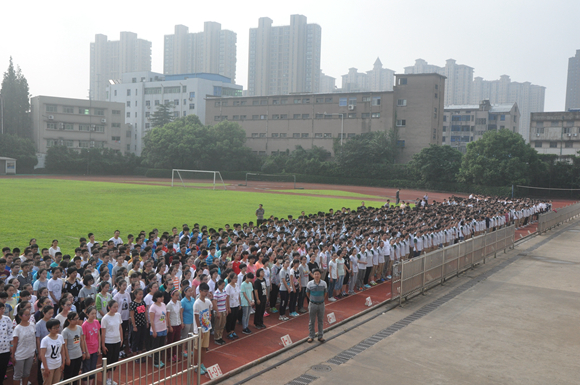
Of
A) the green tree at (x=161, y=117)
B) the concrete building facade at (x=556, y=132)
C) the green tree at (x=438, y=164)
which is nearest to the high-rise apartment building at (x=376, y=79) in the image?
the green tree at (x=161, y=117)

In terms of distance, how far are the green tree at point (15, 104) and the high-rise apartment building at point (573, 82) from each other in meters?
196

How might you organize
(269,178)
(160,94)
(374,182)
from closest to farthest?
(374,182)
(269,178)
(160,94)

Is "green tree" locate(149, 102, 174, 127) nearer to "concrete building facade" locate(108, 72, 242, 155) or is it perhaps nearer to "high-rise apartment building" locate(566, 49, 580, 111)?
"concrete building facade" locate(108, 72, 242, 155)

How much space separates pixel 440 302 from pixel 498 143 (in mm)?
43447

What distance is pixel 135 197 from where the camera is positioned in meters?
36.2

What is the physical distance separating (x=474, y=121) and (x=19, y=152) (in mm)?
82071

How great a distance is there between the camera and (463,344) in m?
10.2

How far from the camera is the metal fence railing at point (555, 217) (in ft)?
93.9

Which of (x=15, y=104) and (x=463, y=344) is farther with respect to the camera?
(x=15, y=104)

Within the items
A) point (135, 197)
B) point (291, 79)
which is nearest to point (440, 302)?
point (135, 197)

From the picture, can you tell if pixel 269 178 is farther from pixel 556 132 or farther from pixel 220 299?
pixel 220 299

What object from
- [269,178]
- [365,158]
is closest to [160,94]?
[269,178]

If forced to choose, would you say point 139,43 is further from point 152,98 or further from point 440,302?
point 440,302

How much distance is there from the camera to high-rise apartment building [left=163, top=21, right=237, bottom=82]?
511 feet
